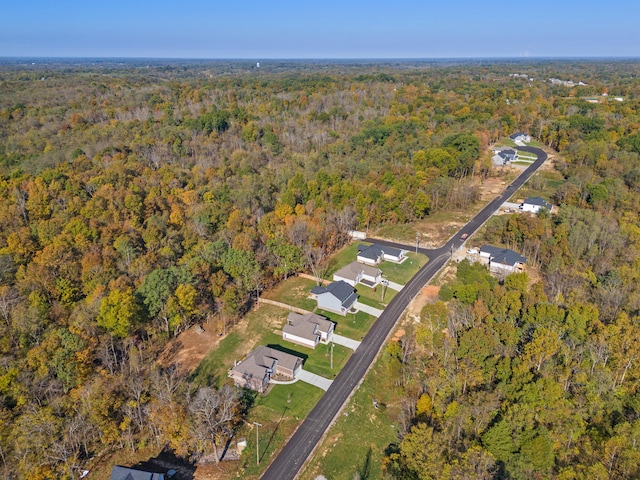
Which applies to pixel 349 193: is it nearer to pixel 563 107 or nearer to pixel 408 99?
pixel 408 99

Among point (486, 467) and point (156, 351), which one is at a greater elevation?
point (486, 467)

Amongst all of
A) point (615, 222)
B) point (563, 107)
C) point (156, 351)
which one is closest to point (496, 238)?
point (615, 222)

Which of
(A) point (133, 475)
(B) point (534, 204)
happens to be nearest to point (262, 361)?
(A) point (133, 475)

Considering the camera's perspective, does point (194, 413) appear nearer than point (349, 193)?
Yes

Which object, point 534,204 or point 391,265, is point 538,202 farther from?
point 391,265

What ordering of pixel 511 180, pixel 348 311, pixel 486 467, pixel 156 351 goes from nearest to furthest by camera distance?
pixel 486 467 < pixel 156 351 < pixel 348 311 < pixel 511 180

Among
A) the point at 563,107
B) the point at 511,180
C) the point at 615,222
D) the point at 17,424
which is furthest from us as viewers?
the point at 563,107
